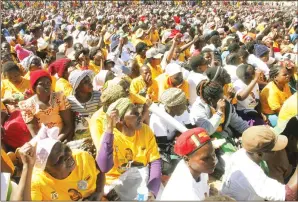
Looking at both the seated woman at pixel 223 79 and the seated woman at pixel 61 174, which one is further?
the seated woman at pixel 223 79

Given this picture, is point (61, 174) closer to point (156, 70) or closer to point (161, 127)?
point (161, 127)

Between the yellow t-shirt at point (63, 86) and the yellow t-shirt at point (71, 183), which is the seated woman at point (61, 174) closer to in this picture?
the yellow t-shirt at point (71, 183)

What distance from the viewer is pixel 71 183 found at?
3.11 m

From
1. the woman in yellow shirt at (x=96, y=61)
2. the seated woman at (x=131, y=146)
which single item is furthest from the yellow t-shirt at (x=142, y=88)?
the seated woman at (x=131, y=146)

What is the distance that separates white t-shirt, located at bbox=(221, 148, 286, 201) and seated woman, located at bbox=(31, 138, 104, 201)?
3.36ft

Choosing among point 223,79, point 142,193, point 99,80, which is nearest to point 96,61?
point 99,80

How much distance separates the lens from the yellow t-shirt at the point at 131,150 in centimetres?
361

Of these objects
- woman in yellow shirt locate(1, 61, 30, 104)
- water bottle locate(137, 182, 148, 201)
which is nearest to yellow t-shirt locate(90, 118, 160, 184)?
water bottle locate(137, 182, 148, 201)

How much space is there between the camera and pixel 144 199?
351cm

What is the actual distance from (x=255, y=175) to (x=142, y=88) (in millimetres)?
3059

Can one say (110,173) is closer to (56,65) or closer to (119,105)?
(119,105)

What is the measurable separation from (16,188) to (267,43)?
7.30 metres

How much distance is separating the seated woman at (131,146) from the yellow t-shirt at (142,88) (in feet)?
7.14

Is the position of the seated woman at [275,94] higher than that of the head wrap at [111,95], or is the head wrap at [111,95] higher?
the head wrap at [111,95]
